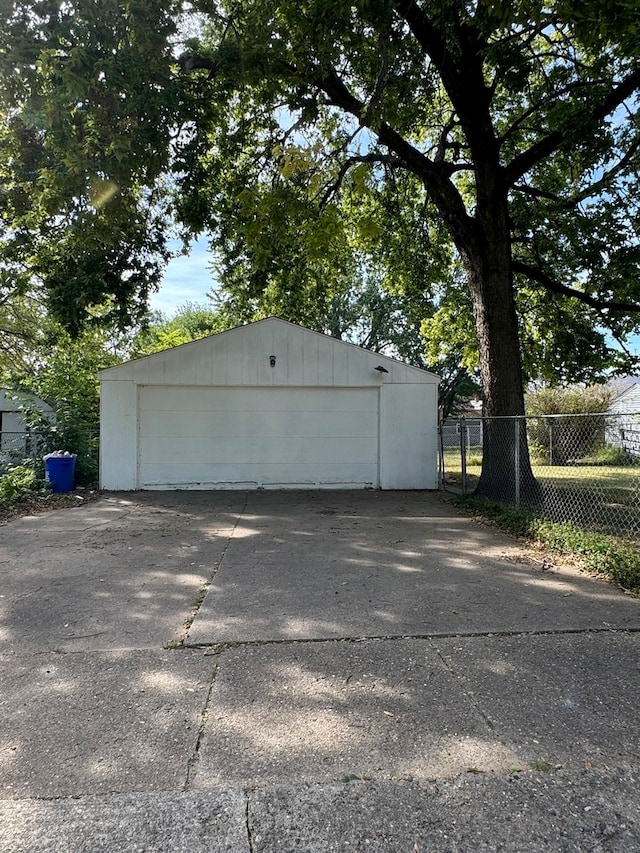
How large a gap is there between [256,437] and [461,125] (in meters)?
6.94

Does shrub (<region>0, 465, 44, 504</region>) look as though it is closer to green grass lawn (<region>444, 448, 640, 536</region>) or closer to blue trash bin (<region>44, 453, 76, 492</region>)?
blue trash bin (<region>44, 453, 76, 492</region>)

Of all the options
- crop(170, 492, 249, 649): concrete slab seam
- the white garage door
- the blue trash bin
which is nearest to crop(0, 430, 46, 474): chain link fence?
the blue trash bin

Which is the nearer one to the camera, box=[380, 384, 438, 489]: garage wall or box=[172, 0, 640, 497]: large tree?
box=[172, 0, 640, 497]: large tree

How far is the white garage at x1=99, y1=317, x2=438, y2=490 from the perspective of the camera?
10.8m

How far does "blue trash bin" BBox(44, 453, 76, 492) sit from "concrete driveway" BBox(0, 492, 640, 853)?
5.34 meters

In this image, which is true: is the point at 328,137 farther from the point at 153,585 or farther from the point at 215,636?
the point at 215,636

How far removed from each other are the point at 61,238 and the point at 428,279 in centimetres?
857

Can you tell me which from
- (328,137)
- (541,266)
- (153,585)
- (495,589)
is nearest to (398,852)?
(495,589)

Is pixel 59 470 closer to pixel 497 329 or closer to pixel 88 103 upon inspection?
pixel 88 103

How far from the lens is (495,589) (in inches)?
177

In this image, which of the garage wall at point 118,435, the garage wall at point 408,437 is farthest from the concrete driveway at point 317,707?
the garage wall at point 408,437

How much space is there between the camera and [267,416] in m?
11.0

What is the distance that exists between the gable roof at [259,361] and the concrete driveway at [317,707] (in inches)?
235

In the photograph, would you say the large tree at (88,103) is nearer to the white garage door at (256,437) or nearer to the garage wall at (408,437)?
the white garage door at (256,437)
